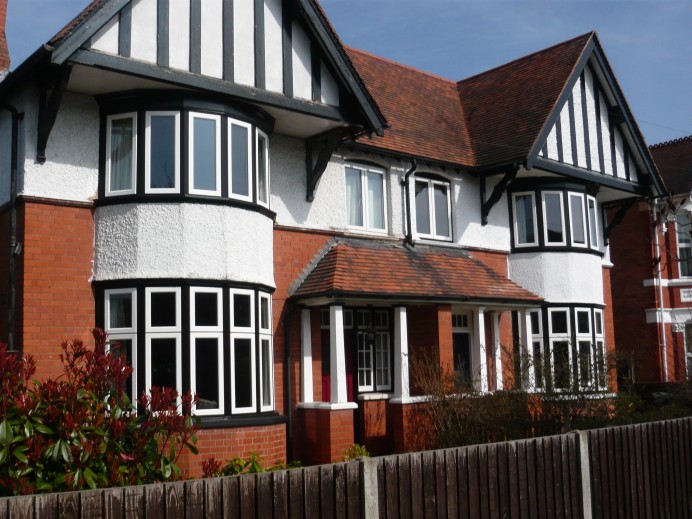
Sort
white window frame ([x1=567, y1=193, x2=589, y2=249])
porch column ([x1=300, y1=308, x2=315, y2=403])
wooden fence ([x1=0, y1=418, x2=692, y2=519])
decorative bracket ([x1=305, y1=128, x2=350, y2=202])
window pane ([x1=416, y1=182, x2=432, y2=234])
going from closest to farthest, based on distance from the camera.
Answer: wooden fence ([x1=0, y1=418, x2=692, y2=519]) → porch column ([x1=300, y1=308, x2=315, y2=403]) → decorative bracket ([x1=305, y1=128, x2=350, y2=202]) → window pane ([x1=416, y1=182, x2=432, y2=234]) → white window frame ([x1=567, y1=193, x2=589, y2=249])

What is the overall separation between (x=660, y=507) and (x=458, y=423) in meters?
5.25

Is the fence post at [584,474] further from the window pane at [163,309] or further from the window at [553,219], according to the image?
the window at [553,219]

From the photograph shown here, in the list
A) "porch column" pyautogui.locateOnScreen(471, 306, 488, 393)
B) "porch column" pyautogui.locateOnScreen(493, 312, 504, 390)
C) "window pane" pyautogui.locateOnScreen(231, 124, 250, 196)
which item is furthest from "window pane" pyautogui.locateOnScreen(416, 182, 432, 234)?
"window pane" pyautogui.locateOnScreen(231, 124, 250, 196)

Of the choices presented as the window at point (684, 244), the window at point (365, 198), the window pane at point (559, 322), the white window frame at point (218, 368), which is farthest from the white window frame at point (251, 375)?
the window at point (684, 244)

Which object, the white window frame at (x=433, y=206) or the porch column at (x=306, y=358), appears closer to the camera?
Result: the porch column at (x=306, y=358)

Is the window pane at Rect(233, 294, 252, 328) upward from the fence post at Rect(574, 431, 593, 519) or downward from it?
upward

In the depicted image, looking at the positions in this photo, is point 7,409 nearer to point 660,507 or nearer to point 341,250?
point 660,507

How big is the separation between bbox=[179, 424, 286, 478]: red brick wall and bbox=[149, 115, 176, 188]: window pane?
4106 mm

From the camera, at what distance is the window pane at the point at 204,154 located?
13719 mm

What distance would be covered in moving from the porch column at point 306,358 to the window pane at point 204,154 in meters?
3.44

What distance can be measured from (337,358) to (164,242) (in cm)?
394

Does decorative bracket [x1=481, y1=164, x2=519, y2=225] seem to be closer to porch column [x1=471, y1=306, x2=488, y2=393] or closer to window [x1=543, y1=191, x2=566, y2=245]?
window [x1=543, y1=191, x2=566, y2=245]

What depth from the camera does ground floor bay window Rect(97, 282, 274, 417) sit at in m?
13.0

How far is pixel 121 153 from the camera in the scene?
45.1 feet
